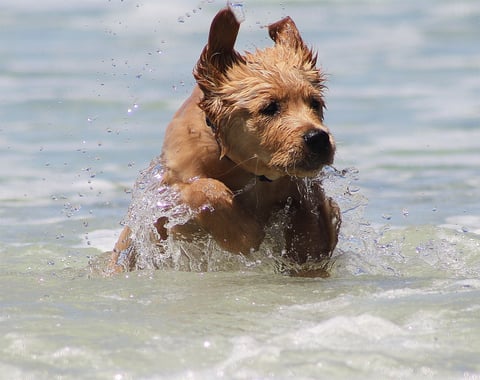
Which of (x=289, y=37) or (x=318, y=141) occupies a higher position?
(x=289, y=37)

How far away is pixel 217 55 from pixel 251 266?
3.52 feet

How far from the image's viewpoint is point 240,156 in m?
5.57

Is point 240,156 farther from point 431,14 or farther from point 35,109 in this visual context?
point 431,14

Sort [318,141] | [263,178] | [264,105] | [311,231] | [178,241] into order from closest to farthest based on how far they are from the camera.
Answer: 1. [318,141]
2. [264,105]
3. [263,178]
4. [311,231]
5. [178,241]

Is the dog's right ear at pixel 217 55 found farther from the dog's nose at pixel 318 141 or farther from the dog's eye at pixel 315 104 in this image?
the dog's nose at pixel 318 141

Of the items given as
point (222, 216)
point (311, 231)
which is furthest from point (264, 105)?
point (311, 231)

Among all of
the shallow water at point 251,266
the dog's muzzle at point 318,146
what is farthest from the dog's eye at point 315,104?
the shallow water at point 251,266

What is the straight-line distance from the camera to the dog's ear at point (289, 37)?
19.0 feet

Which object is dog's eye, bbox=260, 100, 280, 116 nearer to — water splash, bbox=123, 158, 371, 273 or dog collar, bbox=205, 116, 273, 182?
dog collar, bbox=205, 116, 273, 182

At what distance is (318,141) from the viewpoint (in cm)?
523

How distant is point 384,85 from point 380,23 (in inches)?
149

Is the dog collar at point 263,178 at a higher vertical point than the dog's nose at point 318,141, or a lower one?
lower

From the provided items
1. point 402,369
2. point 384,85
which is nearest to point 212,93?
point 402,369

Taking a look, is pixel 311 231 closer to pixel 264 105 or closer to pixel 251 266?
pixel 251 266
